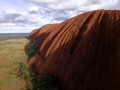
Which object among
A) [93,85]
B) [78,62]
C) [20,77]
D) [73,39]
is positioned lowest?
[20,77]

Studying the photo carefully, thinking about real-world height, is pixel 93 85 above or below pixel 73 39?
below

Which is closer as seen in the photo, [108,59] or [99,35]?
[108,59]

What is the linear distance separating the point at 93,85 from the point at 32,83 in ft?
31.8

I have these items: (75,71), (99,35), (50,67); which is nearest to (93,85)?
(75,71)

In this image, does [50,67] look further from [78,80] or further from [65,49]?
[78,80]

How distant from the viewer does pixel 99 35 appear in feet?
64.7

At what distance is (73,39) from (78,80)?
7.07 meters

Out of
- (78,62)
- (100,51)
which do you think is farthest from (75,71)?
(100,51)

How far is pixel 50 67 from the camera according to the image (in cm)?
2584

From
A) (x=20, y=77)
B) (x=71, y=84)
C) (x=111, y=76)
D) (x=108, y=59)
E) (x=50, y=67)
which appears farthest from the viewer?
(x=20, y=77)

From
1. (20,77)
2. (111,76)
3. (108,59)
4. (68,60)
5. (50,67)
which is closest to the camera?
(111,76)

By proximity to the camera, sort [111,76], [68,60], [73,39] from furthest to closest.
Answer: [73,39] → [68,60] → [111,76]

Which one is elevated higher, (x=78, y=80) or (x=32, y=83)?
(x=78, y=80)

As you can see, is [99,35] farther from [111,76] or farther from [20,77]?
[20,77]
